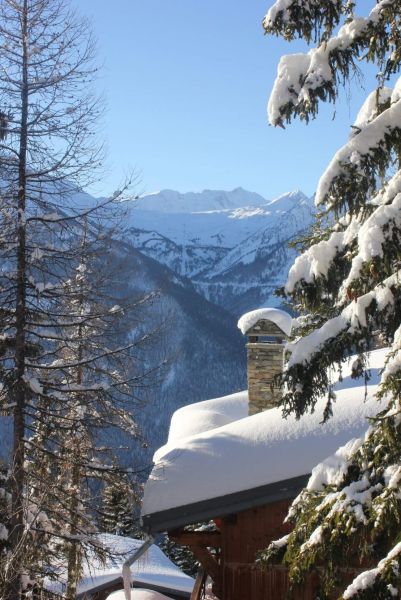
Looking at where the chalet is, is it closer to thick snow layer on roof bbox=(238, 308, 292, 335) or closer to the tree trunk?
the tree trunk

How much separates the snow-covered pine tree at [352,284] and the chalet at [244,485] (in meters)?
2.83

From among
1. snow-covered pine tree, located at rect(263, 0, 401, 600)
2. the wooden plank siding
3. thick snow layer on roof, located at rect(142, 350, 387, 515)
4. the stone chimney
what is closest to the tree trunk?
thick snow layer on roof, located at rect(142, 350, 387, 515)

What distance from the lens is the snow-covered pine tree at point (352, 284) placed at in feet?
11.9

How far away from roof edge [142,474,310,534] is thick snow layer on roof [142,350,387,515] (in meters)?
0.05

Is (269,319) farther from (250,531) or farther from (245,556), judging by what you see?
(245,556)

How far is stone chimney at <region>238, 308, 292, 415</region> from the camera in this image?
11.9 meters

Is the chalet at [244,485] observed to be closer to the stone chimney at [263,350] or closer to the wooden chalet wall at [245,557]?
the wooden chalet wall at [245,557]

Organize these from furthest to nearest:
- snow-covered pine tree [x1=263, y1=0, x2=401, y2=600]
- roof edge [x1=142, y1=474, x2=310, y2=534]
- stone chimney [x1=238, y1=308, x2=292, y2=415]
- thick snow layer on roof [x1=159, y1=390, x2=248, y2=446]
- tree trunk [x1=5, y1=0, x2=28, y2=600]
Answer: stone chimney [x1=238, y1=308, x2=292, y2=415]
thick snow layer on roof [x1=159, y1=390, x2=248, y2=446]
tree trunk [x1=5, y1=0, x2=28, y2=600]
roof edge [x1=142, y1=474, x2=310, y2=534]
snow-covered pine tree [x1=263, y1=0, x2=401, y2=600]

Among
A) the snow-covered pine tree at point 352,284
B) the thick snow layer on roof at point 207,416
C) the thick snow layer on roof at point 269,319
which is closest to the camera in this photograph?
the snow-covered pine tree at point 352,284

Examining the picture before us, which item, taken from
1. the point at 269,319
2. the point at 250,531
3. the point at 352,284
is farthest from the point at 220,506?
the point at 269,319

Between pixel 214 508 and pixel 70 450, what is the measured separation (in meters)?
2.75

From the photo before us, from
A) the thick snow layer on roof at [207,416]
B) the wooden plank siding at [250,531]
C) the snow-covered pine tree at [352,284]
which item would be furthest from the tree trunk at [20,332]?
the snow-covered pine tree at [352,284]

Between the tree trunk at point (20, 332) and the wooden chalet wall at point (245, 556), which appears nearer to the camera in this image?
the wooden chalet wall at point (245, 556)

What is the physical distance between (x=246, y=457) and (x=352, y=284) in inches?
162
